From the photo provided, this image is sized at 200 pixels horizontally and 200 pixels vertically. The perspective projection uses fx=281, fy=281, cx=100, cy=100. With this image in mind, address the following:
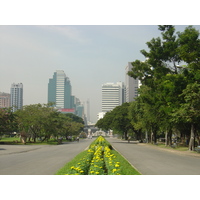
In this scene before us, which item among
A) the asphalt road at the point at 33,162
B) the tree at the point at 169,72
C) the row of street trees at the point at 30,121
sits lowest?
the asphalt road at the point at 33,162

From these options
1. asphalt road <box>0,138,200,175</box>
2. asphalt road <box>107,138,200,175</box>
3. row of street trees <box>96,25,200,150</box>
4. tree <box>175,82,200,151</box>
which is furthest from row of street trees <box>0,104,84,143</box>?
tree <box>175,82,200,151</box>

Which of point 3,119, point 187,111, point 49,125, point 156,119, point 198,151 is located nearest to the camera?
point 187,111

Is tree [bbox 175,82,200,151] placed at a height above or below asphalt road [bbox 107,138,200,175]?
above

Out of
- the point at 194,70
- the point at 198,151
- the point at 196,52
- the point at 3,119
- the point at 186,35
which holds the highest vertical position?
the point at 186,35

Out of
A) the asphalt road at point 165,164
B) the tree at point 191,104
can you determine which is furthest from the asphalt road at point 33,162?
the tree at point 191,104

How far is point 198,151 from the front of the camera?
26281 mm

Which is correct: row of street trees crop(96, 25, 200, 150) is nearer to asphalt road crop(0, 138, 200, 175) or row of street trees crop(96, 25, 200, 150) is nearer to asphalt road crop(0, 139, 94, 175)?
asphalt road crop(0, 138, 200, 175)

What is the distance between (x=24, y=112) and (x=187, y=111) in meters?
32.6

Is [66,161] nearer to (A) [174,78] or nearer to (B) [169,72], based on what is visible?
(A) [174,78]

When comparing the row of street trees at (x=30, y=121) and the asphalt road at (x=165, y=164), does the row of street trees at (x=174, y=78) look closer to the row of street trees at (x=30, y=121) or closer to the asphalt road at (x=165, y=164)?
the asphalt road at (x=165, y=164)

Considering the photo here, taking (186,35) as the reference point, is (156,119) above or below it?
below

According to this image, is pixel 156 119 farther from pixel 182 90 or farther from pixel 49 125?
pixel 49 125

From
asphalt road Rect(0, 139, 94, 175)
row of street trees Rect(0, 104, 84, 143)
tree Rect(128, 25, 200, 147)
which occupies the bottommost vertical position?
asphalt road Rect(0, 139, 94, 175)

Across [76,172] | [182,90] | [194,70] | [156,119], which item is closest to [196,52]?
[194,70]
